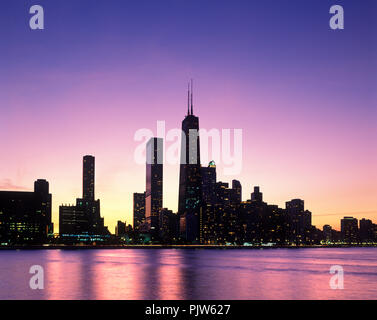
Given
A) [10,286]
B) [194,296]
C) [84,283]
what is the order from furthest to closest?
[84,283] → [10,286] → [194,296]

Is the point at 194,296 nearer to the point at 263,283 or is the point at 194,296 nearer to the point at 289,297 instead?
the point at 289,297

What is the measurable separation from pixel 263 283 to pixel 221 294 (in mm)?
19471
